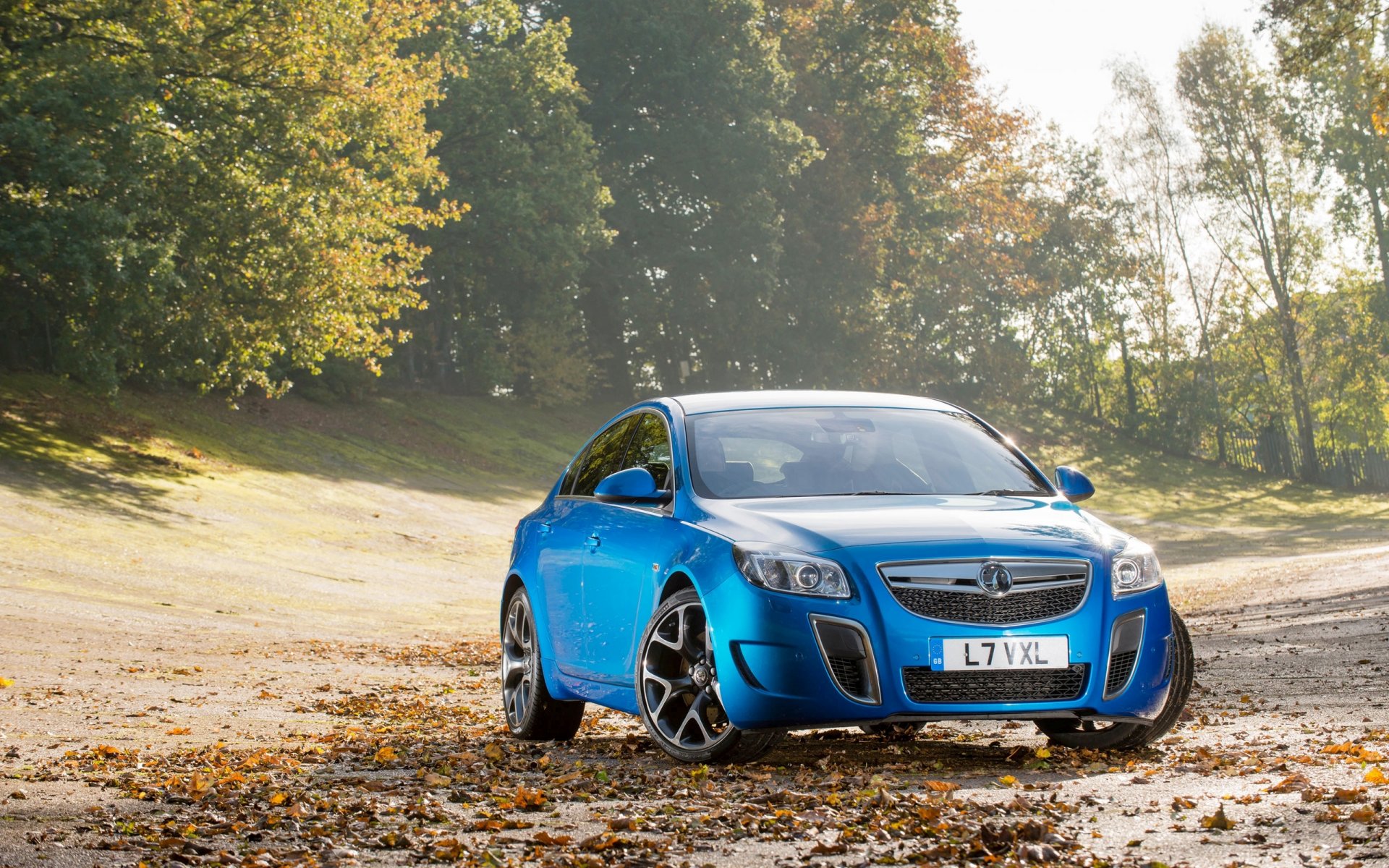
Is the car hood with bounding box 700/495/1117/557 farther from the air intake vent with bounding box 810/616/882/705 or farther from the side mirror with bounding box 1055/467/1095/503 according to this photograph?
the side mirror with bounding box 1055/467/1095/503

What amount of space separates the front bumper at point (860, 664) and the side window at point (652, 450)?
141 cm

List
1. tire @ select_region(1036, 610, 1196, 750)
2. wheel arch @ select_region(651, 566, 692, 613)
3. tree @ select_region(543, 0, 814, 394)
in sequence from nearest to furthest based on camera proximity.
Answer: wheel arch @ select_region(651, 566, 692, 613) < tire @ select_region(1036, 610, 1196, 750) < tree @ select_region(543, 0, 814, 394)

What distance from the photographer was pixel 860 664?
21.0 ft

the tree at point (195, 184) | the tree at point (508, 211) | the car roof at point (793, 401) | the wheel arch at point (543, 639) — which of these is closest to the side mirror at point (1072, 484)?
the car roof at point (793, 401)

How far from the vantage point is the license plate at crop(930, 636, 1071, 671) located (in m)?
6.37

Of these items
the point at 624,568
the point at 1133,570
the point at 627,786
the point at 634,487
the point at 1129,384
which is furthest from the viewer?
the point at 1129,384

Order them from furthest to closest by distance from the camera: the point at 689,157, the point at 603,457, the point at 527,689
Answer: the point at 689,157
the point at 603,457
the point at 527,689

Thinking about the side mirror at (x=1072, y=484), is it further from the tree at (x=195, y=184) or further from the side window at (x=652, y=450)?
the tree at (x=195, y=184)

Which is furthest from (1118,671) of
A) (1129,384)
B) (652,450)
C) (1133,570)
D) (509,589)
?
(1129,384)

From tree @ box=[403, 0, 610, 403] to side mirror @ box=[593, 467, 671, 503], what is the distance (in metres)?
35.6

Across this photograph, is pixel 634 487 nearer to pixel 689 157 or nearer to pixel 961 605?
pixel 961 605

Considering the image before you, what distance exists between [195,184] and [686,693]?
2285 cm

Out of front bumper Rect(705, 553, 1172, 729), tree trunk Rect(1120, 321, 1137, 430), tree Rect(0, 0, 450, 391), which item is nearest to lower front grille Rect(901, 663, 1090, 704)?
front bumper Rect(705, 553, 1172, 729)

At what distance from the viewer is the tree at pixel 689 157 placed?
2016 inches
